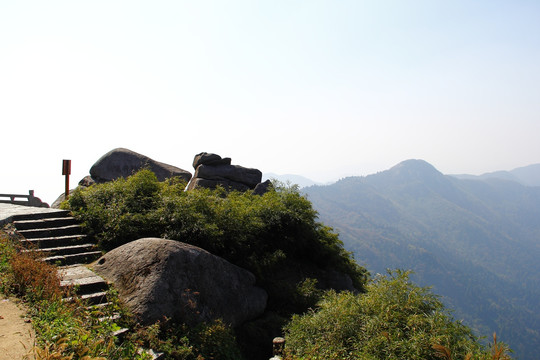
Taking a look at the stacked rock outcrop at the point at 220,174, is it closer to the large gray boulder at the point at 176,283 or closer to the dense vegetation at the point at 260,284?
the dense vegetation at the point at 260,284

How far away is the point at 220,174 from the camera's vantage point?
17.1 m

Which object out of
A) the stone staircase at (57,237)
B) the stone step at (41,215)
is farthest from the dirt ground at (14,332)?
the stone step at (41,215)

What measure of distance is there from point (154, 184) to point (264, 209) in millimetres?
3347

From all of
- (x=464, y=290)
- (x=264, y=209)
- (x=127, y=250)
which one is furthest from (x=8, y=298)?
(x=464, y=290)

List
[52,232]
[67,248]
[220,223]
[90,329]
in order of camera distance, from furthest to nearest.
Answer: [52,232], [220,223], [67,248], [90,329]

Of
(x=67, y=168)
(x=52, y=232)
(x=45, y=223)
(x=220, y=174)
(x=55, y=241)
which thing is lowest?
(x=55, y=241)

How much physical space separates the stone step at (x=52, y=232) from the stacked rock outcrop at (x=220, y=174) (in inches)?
277

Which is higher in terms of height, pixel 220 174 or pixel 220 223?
pixel 220 174

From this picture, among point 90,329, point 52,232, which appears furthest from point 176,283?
point 52,232

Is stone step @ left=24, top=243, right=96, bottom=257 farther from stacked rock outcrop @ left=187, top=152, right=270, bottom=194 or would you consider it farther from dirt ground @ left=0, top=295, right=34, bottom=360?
stacked rock outcrop @ left=187, top=152, right=270, bottom=194

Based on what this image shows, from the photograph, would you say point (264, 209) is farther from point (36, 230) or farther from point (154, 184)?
point (36, 230)

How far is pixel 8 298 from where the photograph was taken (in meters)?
6.30

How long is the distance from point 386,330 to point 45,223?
9051 millimetres

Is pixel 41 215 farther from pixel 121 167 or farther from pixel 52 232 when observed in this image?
pixel 121 167
